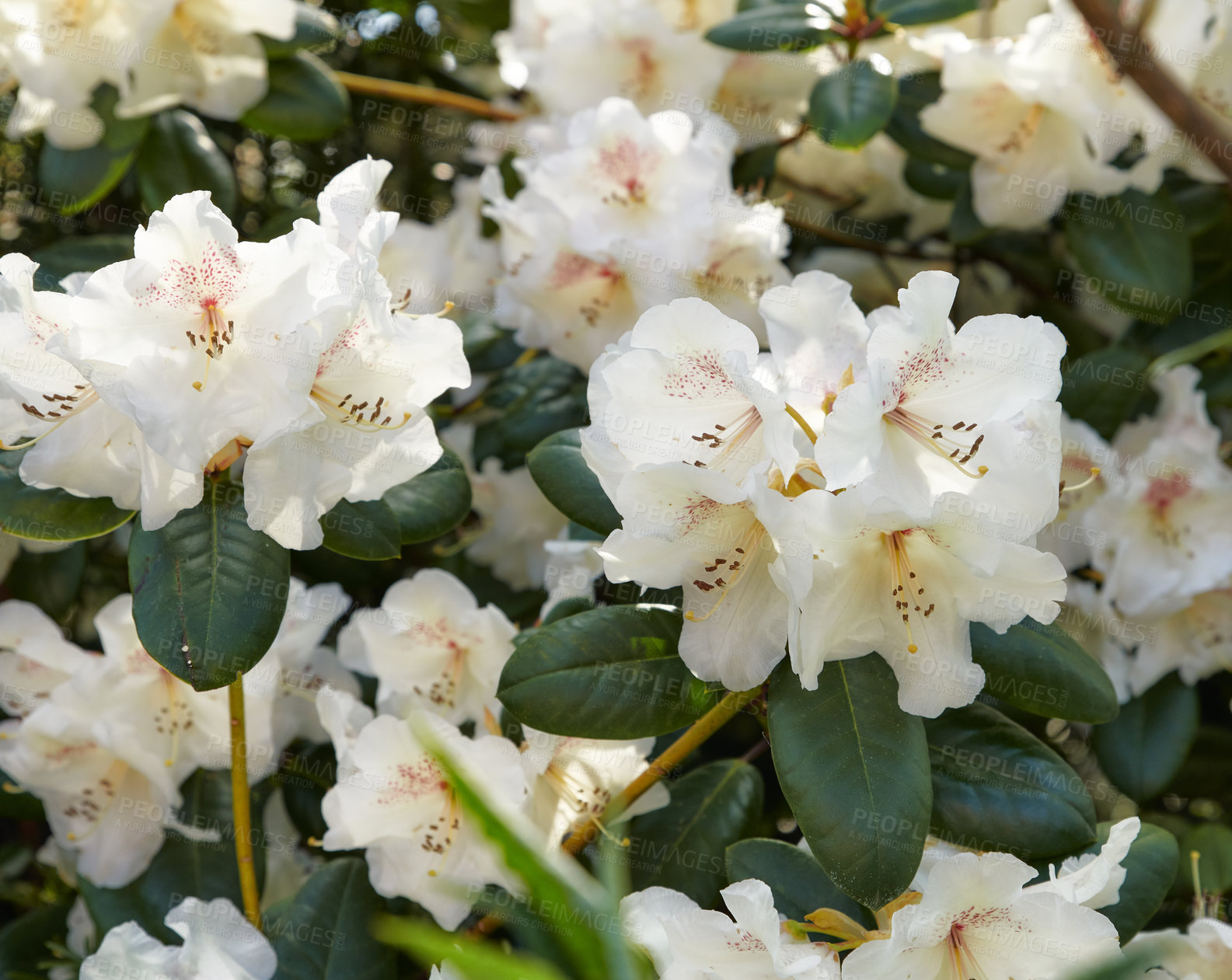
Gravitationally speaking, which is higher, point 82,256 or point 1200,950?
point 82,256

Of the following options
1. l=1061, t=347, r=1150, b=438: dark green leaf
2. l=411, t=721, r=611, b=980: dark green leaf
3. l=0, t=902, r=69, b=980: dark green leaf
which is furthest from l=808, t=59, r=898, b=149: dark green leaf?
l=0, t=902, r=69, b=980: dark green leaf

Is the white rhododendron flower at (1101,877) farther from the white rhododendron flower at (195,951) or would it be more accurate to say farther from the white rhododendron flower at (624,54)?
the white rhododendron flower at (624,54)

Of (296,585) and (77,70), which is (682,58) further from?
(296,585)

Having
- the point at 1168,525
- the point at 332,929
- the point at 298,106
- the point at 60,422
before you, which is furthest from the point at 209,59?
the point at 1168,525

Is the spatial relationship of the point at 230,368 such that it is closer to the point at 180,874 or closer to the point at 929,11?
the point at 180,874

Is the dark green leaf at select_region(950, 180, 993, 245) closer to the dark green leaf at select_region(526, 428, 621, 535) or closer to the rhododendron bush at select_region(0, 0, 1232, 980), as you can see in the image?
the rhododendron bush at select_region(0, 0, 1232, 980)

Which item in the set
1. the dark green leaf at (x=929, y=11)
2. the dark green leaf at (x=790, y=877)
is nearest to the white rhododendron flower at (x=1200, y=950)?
the dark green leaf at (x=790, y=877)

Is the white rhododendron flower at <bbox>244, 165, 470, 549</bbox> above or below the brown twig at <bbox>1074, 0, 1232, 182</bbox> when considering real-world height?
below
